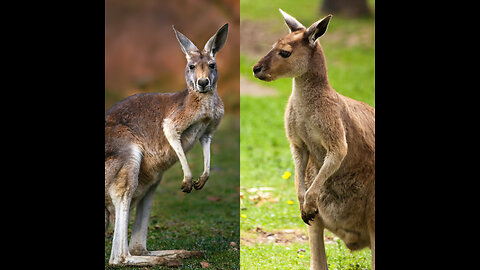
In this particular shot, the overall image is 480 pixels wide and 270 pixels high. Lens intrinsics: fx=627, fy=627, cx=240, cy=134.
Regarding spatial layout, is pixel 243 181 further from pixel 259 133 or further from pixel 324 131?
pixel 324 131

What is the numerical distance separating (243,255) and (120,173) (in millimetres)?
1331

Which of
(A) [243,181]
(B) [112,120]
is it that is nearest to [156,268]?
(B) [112,120]

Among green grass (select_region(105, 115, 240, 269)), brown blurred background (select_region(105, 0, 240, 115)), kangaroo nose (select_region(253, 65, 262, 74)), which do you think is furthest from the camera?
brown blurred background (select_region(105, 0, 240, 115))

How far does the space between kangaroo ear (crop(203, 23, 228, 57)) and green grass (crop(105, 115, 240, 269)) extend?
168 centimetres

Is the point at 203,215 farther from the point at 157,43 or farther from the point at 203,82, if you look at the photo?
the point at 203,82

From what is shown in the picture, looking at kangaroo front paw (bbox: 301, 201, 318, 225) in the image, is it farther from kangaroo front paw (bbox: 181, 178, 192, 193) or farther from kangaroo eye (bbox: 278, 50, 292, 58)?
kangaroo eye (bbox: 278, 50, 292, 58)

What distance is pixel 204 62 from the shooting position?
4.36 meters

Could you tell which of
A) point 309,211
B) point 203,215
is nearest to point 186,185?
point 309,211

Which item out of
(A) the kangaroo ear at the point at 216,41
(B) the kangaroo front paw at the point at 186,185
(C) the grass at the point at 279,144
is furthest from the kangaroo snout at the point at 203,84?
(C) the grass at the point at 279,144

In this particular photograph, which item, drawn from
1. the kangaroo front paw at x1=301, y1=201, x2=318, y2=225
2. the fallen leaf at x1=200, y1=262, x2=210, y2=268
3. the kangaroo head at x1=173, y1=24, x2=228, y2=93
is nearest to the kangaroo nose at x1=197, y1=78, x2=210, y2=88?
the kangaroo head at x1=173, y1=24, x2=228, y2=93

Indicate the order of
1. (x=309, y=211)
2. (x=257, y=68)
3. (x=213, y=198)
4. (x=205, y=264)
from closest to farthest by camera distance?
(x=257, y=68)
(x=309, y=211)
(x=205, y=264)
(x=213, y=198)

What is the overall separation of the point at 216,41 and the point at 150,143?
3.50ft

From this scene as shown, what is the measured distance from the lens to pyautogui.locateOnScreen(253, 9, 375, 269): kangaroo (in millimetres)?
4238

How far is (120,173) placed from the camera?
4.87 metres
